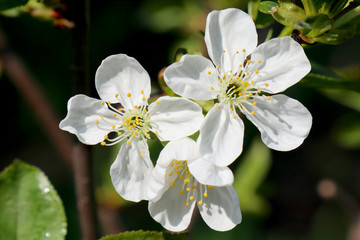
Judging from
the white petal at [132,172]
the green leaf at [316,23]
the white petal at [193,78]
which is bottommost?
the white petal at [132,172]

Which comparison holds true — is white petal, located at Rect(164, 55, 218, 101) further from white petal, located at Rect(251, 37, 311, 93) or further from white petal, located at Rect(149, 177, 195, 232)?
white petal, located at Rect(149, 177, 195, 232)

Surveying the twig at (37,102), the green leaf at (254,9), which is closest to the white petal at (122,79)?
the green leaf at (254,9)

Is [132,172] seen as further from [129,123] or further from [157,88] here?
[157,88]

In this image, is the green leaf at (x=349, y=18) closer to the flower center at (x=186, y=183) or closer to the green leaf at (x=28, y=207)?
the flower center at (x=186, y=183)

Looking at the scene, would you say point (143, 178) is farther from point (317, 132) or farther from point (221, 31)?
point (317, 132)

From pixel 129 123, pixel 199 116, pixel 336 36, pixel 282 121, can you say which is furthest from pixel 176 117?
pixel 336 36

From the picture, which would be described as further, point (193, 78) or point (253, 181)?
point (253, 181)

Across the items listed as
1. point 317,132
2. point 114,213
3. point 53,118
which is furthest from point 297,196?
point 53,118
